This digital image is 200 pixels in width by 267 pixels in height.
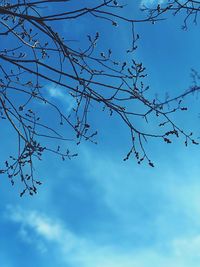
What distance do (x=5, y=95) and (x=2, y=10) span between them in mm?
1372

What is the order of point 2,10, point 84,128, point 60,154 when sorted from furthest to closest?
point 60,154, point 84,128, point 2,10

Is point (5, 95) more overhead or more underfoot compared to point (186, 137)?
more overhead

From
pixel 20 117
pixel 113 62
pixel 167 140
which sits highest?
pixel 113 62

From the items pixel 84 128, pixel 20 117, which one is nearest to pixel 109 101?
→ pixel 84 128

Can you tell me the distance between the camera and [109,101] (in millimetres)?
4383

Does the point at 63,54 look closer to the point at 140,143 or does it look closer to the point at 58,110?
the point at 58,110

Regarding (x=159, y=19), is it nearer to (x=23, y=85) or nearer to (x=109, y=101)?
(x=109, y=101)

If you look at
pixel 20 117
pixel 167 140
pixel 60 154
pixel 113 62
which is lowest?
pixel 167 140

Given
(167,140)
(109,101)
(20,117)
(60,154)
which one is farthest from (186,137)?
(20,117)

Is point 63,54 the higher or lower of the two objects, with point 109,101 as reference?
higher

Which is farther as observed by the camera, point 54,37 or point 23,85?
point 23,85

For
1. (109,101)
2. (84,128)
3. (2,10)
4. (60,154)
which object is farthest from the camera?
(60,154)

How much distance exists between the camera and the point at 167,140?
4.13 meters

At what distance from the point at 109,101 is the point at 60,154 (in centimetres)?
100
